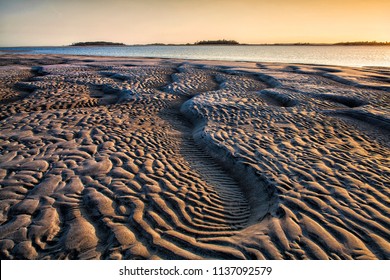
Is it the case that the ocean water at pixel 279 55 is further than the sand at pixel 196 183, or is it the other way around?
the ocean water at pixel 279 55

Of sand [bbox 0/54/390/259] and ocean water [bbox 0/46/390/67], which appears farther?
ocean water [bbox 0/46/390/67]

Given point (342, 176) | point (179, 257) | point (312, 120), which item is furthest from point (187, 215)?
point (312, 120)

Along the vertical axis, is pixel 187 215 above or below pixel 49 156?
below

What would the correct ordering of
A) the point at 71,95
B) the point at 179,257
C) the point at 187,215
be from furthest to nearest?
the point at 71,95 < the point at 187,215 < the point at 179,257

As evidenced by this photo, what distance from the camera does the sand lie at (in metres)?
3.36

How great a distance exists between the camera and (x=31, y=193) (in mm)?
4297

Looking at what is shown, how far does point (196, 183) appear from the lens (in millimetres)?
4902

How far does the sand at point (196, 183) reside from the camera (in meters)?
3.36

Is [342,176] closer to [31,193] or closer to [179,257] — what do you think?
[179,257]

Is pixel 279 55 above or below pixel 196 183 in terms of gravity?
above

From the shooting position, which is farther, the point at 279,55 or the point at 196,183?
the point at 279,55

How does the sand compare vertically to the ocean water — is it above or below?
below

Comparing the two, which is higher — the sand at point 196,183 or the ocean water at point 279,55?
the ocean water at point 279,55
